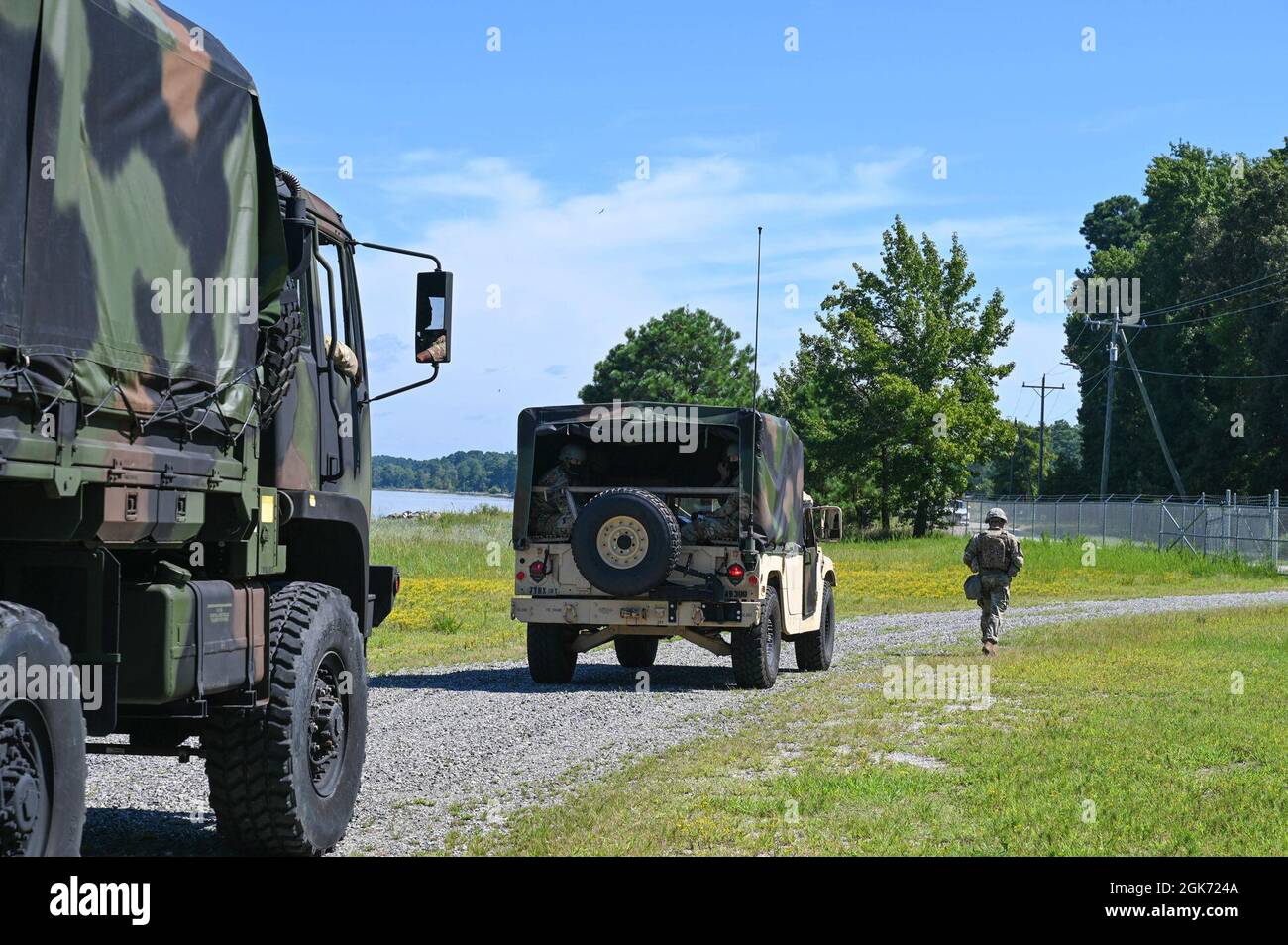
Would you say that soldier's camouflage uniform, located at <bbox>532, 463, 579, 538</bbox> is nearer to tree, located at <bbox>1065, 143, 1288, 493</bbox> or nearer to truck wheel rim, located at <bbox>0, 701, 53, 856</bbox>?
truck wheel rim, located at <bbox>0, 701, 53, 856</bbox>

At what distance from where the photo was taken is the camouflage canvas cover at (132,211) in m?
4.87

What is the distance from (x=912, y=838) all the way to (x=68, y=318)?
15.6 feet

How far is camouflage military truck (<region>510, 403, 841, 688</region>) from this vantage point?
1434 centimetres

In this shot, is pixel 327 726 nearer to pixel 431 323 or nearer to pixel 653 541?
pixel 431 323

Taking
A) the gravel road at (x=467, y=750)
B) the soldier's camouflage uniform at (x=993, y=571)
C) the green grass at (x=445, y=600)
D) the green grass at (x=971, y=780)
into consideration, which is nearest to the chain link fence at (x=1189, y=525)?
the green grass at (x=445, y=600)

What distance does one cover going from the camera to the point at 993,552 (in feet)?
58.5

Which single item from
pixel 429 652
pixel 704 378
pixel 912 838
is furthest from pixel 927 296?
pixel 912 838

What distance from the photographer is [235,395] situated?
637cm

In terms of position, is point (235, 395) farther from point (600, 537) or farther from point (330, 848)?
point (600, 537)

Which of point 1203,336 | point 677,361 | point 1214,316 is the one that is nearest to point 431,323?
point 1214,316

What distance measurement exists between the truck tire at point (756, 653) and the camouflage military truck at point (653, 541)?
0.01 m

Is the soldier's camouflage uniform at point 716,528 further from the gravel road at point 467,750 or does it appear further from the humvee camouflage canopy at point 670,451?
the gravel road at point 467,750

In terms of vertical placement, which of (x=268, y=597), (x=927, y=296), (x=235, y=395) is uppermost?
(x=927, y=296)
